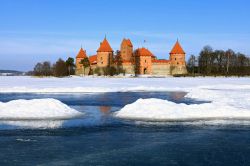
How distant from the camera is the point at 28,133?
10.8 metres

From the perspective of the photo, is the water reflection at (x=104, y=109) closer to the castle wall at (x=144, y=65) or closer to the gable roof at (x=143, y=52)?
the castle wall at (x=144, y=65)

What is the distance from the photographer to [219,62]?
96438 mm

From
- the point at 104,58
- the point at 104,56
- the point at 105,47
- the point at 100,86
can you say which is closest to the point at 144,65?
the point at 104,58

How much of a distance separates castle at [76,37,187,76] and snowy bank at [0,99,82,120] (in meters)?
75.5

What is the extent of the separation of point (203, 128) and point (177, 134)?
4.20ft

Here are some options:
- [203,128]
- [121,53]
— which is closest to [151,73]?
[121,53]

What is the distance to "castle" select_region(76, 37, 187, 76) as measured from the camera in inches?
3585

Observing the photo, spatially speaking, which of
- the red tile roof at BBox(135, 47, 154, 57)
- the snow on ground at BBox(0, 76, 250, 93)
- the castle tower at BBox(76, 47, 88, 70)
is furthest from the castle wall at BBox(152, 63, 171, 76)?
the snow on ground at BBox(0, 76, 250, 93)

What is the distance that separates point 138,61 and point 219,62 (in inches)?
807

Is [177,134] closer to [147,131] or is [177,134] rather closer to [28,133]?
[147,131]

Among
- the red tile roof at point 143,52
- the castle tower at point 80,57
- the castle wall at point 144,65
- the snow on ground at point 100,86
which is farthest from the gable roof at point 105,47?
the snow on ground at point 100,86

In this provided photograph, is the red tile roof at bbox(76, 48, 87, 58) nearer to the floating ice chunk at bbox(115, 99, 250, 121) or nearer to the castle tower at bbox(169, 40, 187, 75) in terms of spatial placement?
the castle tower at bbox(169, 40, 187, 75)

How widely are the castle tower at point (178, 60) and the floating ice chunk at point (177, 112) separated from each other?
76.9m

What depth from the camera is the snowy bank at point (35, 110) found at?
13.8 meters
